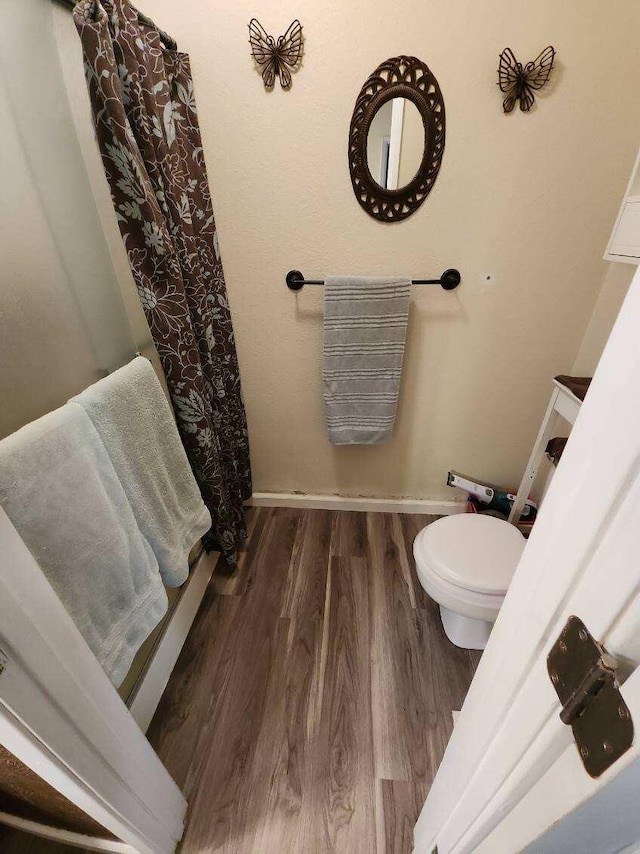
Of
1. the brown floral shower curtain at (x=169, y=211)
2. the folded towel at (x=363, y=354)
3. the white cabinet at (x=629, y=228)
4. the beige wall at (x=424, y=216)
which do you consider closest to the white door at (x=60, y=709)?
the beige wall at (x=424, y=216)

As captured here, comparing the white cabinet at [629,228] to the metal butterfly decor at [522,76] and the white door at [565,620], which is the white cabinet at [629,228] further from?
the white door at [565,620]

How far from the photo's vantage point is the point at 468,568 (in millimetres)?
1080

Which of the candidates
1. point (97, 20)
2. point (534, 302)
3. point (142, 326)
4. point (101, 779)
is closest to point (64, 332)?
point (142, 326)

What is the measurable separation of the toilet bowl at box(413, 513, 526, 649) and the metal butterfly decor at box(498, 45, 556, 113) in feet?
4.48

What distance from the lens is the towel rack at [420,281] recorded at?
127 centimetres

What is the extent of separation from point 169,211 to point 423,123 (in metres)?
0.85

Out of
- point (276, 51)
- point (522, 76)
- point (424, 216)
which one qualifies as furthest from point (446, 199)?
point (276, 51)

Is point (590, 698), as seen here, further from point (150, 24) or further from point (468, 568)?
point (150, 24)

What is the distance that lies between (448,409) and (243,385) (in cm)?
95

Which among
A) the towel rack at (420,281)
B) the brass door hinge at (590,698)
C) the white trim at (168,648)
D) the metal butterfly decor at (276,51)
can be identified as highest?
the metal butterfly decor at (276,51)

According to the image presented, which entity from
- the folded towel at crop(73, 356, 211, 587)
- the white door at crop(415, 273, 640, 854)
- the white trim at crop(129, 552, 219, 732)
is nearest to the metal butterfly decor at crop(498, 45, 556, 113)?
the white door at crop(415, 273, 640, 854)

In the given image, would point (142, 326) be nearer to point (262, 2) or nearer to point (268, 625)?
point (262, 2)

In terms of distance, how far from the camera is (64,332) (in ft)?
2.78

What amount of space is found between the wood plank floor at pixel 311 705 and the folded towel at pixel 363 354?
617mm
